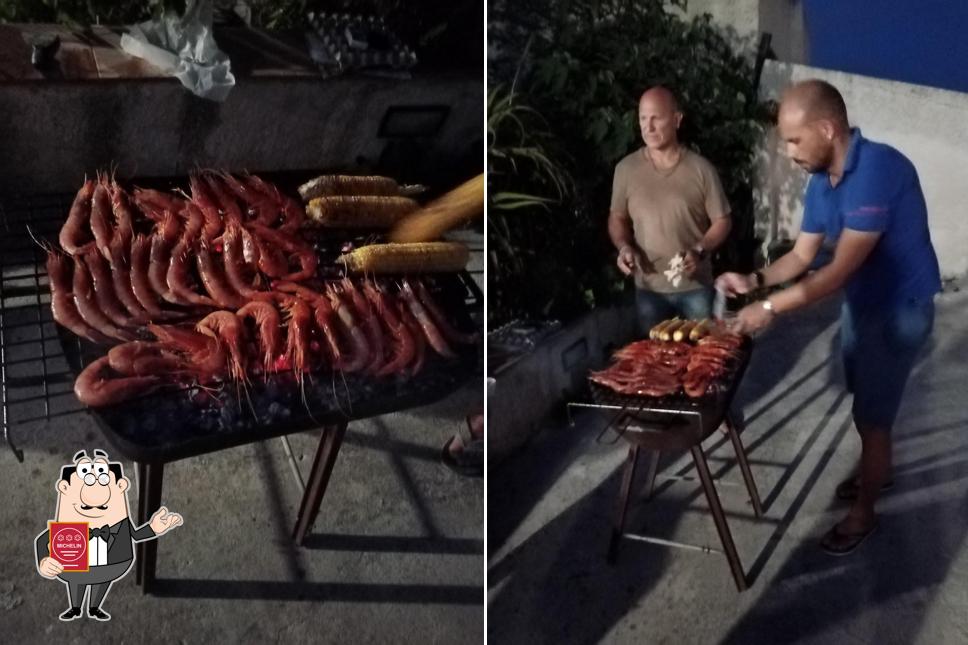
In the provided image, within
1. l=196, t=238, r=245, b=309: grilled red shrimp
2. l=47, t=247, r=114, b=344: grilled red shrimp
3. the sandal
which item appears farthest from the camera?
the sandal

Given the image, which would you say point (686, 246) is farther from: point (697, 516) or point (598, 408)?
point (697, 516)

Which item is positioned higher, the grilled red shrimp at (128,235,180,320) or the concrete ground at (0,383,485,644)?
the grilled red shrimp at (128,235,180,320)

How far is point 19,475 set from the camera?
1.83 metres

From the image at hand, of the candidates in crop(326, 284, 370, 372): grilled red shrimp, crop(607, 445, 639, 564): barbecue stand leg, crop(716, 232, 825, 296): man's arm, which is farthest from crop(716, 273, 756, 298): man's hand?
crop(326, 284, 370, 372): grilled red shrimp

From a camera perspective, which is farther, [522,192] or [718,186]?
[522,192]

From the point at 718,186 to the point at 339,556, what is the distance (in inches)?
44.3

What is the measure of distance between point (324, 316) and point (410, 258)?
0.24m

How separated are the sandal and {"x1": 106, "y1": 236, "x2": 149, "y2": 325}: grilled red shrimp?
0.71 metres

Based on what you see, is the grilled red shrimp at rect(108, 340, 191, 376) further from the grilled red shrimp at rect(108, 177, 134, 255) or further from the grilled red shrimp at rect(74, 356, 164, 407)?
the grilled red shrimp at rect(108, 177, 134, 255)

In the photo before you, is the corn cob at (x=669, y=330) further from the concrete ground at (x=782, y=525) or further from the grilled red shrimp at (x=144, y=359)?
the grilled red shrimp at (x=144, y=359)

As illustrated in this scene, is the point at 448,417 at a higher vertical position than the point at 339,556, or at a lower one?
higher

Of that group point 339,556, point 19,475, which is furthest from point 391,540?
point 19,475

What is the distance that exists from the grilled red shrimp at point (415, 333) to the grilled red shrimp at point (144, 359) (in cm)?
46

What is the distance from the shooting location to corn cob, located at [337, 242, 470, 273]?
6.63 ft
